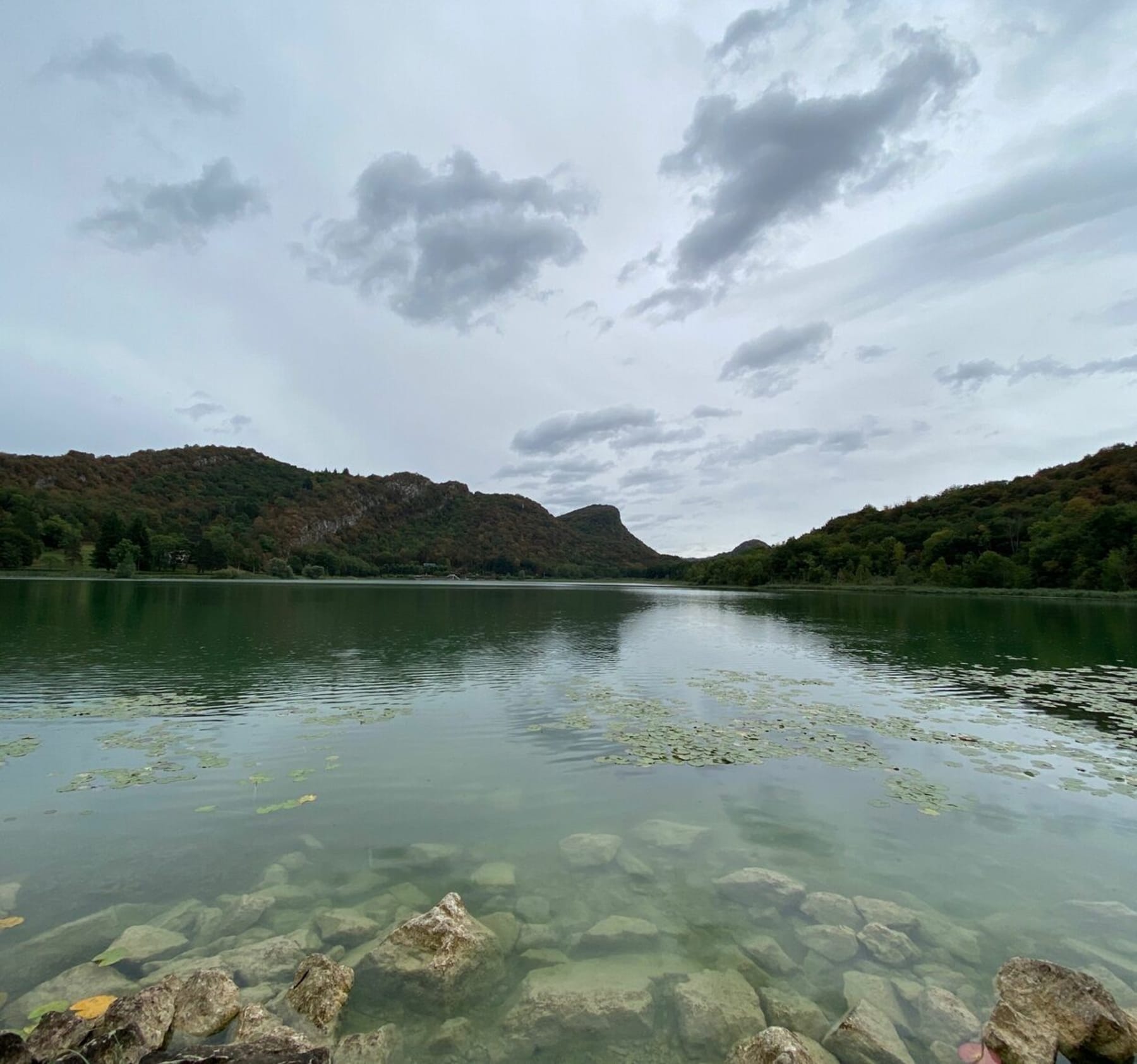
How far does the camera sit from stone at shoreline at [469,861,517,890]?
8.33 meters

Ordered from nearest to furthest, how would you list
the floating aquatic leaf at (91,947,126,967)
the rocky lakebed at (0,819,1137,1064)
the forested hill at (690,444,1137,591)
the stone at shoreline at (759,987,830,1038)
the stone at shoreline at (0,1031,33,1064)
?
the stone at shoreline at (0,1031,33,1064)
the rocky lakebed at (0,819,1137,1064)
the stone at shoreline at (759,987,830,1038)
the floating aquatic leaf at (91,947,126,967)
the forested hill at (690,444,1137,591)

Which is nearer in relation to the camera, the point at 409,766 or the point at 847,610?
the point at 409,766

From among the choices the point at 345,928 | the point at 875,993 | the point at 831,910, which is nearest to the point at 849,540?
the point at 831,910

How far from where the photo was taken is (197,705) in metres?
18.7

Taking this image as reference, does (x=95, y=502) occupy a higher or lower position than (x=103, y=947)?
higher

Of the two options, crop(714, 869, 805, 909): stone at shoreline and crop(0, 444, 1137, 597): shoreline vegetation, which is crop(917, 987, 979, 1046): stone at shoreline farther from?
crop(0, 444, 1137, 597): shoreline vegetation

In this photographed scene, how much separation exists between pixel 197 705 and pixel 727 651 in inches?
1095

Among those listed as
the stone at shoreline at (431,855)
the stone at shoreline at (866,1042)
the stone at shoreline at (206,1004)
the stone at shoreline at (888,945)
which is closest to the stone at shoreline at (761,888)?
the stone at shoreline at (888,945)

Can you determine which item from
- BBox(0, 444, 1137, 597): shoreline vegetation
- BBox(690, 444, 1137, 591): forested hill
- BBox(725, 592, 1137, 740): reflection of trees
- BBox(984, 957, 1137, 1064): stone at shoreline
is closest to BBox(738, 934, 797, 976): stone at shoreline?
BBox(984, 957, 1137, 1064): stone at shoreline

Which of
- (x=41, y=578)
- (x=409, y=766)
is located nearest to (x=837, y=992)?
(x=409, y=766)

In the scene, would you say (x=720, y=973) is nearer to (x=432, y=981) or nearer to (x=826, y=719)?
(x=432, y=981)

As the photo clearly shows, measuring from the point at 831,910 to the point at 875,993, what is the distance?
1572mm

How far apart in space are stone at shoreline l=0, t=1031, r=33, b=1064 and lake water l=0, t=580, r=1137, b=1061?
1386 mm

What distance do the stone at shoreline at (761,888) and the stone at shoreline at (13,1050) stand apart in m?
7.22
